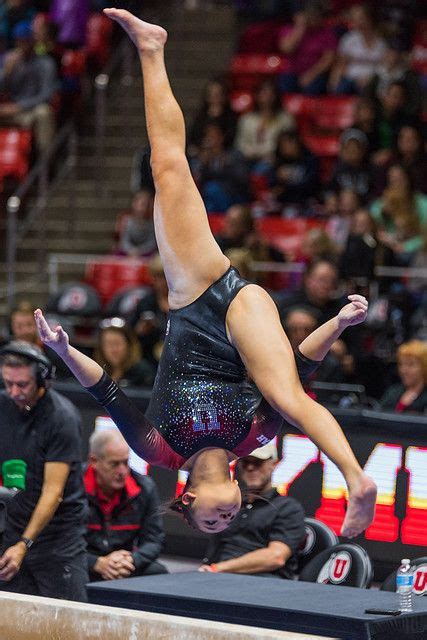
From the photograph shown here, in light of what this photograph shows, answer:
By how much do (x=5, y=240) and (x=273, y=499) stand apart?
6.62m

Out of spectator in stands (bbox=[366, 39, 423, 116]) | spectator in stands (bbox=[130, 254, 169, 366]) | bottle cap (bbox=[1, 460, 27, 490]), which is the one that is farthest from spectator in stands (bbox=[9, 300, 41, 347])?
spectator in stands (bbox=[366, 39, 423, 116])

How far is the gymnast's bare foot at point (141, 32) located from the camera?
579 cm

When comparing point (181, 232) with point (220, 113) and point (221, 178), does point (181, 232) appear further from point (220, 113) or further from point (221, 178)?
point (220, 113)

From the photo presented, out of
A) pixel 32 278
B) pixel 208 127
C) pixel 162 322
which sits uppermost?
pixel 208 127

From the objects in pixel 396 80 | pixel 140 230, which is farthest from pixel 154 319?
pixel 396 80

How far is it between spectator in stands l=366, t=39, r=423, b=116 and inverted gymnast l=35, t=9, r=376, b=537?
636 centimetres

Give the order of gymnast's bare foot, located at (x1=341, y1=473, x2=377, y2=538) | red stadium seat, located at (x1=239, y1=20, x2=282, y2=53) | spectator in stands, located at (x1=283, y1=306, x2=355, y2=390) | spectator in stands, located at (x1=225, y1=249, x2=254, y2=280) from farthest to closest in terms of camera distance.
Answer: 1. red stadium seat, located at (x1=239, y1=20, x2=282, y2=53)
2. spectator in stands, located at (x1=225, y1=249, x2=254, y2=280)
3. spectator in stands, located at (x1=283, y1=306, x2=355, y2=390)
4. gymnast's bare foot, located at (x1=341, y1=473, x2=377, y2=538)

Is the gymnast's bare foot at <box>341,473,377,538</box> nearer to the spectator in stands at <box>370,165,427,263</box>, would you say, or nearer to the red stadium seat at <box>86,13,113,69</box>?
the spectator in stands at <box>370,165,427,263</box>

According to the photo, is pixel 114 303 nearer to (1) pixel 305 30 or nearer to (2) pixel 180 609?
(1) pixel 305 30

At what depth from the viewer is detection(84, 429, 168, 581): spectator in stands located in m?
7.19

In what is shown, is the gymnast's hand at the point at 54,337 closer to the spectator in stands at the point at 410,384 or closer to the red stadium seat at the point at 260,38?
the spectator in stands at the point at 410,384

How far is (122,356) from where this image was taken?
9.43 meters

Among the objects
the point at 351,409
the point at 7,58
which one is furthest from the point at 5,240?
the point at 351,409

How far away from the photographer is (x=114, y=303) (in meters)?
11.2
